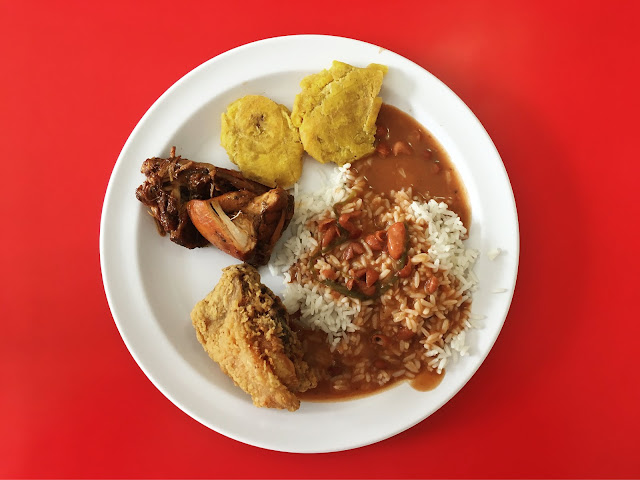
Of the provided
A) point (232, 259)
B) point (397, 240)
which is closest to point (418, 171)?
point (397, 240)

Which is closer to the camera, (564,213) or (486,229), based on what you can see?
(486,229)

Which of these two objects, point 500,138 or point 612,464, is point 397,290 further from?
point 612,464

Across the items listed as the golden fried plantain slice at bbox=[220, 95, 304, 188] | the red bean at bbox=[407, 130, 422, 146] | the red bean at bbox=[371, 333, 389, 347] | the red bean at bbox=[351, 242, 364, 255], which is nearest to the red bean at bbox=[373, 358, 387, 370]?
the red bean at bbox=[371, 333, 389, 347]

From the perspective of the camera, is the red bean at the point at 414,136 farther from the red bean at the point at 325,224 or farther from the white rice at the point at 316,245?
the red bean at the point at 325,224

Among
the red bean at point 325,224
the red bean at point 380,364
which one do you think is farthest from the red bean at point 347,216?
the red bean at point 380,364

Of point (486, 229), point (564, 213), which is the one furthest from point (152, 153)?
point (564, 213)

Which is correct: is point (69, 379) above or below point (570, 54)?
below

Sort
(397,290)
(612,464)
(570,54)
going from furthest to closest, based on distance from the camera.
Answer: (570,54) < (612,464) < (397,290)
